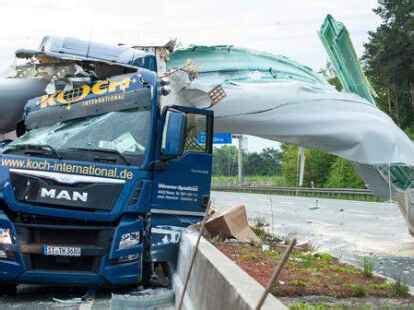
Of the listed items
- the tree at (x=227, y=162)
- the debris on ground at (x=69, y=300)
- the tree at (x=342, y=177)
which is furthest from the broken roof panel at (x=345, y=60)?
the tree at (x=227, y=162)

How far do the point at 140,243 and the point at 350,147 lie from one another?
2.76m

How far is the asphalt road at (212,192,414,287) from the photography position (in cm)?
1321

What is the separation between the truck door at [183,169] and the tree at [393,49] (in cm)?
4071

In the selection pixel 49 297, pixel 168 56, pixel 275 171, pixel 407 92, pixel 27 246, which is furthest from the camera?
pixel 275 171

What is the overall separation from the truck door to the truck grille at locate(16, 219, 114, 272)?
35.5 inches

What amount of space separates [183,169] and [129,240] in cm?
135

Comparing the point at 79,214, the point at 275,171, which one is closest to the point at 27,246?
the point at 79,214

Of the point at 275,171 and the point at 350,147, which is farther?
the point at 275,171

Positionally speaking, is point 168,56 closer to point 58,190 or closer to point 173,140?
point 173,140

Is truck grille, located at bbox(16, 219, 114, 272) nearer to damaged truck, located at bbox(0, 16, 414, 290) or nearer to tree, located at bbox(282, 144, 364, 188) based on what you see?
damaged truck, located at bbox(0, 16, 414, 290)

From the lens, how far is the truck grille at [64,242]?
30.1 feet

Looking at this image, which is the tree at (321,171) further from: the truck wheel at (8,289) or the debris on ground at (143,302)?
the debris on ground at (143,302)

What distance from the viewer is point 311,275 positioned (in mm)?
10016

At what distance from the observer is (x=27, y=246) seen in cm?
912
